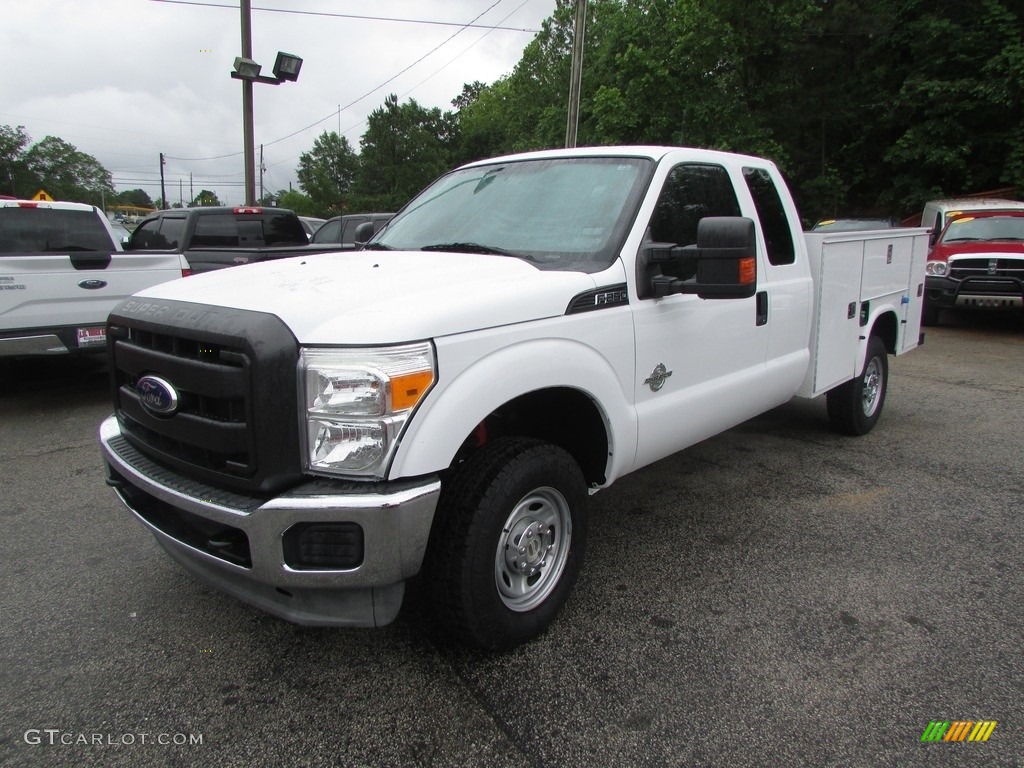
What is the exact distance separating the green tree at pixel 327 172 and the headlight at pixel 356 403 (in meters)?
72.7

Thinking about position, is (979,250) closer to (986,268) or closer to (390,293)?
(986,268)

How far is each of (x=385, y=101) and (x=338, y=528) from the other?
6377 cm

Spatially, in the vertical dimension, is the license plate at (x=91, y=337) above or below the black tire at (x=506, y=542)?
above

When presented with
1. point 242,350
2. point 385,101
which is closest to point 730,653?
point 242,350

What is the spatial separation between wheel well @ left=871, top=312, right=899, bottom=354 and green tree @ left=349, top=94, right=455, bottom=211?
181 ft

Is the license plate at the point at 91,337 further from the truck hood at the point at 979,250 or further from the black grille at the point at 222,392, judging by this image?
the truck hood at the point at 979,250

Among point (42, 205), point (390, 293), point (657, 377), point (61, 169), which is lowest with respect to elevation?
point (657, 377)

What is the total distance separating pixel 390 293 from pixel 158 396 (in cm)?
88

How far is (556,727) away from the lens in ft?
7.70

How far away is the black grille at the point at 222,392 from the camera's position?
2186 millimetres

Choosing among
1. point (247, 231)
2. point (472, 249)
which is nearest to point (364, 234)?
point (472, 249)

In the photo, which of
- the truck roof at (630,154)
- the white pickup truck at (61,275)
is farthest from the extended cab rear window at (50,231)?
the truck roof at (630,154)

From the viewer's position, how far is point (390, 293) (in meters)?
2.48

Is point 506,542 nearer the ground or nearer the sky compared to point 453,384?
nearer the ground
